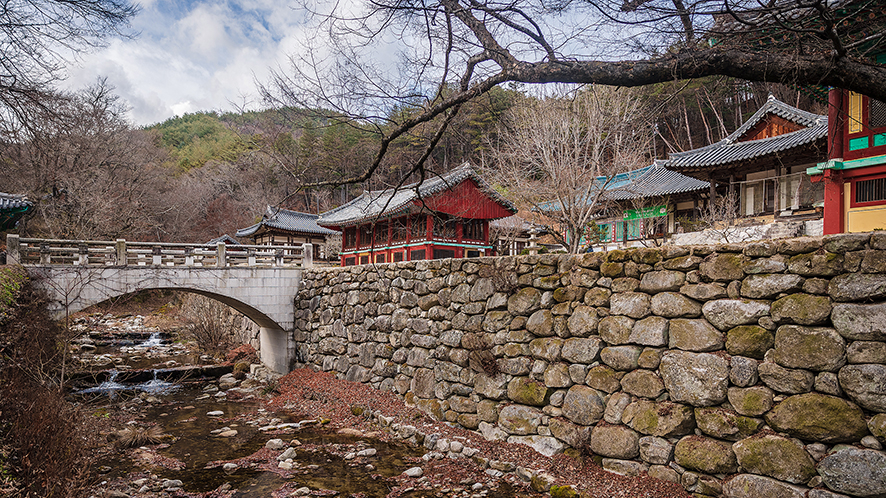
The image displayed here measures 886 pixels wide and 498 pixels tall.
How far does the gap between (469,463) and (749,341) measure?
3851 mm

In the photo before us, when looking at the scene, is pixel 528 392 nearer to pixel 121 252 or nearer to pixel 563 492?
pixel 563 492

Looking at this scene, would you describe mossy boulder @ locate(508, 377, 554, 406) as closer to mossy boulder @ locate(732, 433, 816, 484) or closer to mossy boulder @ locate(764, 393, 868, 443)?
mossy boulder @ locate(732, 433, 816, 484)

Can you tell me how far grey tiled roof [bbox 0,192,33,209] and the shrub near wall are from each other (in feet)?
28.5

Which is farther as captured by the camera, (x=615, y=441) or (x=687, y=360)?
(x=615, y=441)

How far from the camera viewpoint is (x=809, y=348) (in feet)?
13.1

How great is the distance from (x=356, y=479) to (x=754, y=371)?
5.02m

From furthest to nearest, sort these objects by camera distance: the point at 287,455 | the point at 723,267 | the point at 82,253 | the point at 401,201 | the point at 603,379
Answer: the point at 401,201 → the point at 82,253 → the point at 287,455 → the point at 603,379 → the point at 723,267

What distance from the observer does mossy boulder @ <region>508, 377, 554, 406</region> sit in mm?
6016

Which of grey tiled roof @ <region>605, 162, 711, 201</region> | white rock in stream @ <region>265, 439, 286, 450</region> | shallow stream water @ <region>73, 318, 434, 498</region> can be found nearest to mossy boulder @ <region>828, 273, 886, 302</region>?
shallow stream water @ <region>73, 318, 434, 498</region>

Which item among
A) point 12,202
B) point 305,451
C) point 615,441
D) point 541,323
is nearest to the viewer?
point 615,441

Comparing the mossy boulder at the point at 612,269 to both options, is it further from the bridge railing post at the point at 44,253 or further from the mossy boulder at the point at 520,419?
the bridge railing post at the point at 44,253

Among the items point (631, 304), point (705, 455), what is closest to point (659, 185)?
point (631, 304)

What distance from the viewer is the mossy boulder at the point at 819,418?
12.3ft

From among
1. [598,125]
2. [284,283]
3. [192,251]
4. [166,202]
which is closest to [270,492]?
[284,283]
